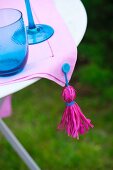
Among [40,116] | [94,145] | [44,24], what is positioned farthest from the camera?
[40,116]

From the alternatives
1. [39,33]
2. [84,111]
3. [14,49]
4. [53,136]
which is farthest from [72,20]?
[84,111]

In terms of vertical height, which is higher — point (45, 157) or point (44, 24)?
point (44, 24)

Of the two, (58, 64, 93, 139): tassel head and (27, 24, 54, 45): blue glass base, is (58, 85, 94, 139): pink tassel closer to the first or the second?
(58, 64, 93, 139): tassel head

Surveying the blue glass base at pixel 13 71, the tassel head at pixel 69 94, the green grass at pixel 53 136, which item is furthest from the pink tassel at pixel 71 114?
the green grass at pixel 53 136

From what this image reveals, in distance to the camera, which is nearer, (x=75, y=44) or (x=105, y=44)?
(x=75, y=44)

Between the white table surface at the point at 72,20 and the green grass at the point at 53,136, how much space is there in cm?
82

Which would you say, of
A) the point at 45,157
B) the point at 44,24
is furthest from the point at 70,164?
the point at 44,24

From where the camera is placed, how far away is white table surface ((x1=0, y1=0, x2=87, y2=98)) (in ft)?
3.21

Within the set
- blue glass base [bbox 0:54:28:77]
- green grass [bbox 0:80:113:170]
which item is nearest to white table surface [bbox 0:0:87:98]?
blue glass base [bbox 0:54:28:77]

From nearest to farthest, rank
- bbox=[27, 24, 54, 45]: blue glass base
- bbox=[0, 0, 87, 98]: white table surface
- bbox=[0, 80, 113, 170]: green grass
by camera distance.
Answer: bbox=[0, 0, 87, 98]: white table surface → bbox=[27, 24, 54, 45]: blue glass base → bbox=[0, 80, 113, 170]: green grass

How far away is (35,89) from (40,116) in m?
0.30

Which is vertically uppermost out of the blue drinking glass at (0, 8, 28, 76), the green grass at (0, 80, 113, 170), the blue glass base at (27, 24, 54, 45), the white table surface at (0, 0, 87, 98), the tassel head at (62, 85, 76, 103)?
the blue drinking glass at (0, 8, 28, 76)

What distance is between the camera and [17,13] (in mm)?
1113

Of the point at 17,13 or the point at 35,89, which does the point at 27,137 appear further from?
the point at 17,13
